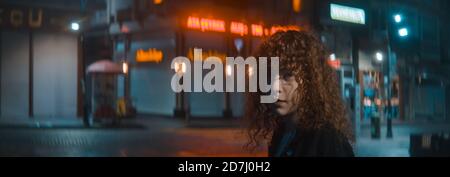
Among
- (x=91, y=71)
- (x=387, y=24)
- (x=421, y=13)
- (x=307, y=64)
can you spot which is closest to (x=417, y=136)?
(x=387, y=24)

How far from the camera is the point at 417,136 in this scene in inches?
463

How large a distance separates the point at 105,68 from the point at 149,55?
6536mm

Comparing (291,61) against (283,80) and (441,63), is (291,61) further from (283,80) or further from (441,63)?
(441,63)

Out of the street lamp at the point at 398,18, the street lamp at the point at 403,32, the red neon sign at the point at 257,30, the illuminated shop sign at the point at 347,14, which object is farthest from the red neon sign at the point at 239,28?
the street lamp at the point at 403,32

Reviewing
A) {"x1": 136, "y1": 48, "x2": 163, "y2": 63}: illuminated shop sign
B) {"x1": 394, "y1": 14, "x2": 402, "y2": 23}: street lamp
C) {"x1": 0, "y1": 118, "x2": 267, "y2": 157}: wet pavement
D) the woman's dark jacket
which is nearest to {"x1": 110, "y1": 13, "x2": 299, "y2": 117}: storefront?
{"x1": 136, "y1": 48, "x2": 163, "y2": 63}: illuminated shop sign

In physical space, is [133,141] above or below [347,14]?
below

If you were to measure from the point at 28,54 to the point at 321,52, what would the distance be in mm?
22671

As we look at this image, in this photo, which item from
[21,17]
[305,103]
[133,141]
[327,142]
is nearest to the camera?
[327,142]

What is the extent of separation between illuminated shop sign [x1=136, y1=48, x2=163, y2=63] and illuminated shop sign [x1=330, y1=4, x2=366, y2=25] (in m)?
8.56

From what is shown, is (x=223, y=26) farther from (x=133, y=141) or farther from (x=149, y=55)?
(x=133, y=141)

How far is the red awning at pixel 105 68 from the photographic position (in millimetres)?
21453

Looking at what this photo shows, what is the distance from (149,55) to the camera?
2794 centimetres

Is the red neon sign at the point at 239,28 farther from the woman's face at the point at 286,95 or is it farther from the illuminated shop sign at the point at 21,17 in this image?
the woman's face at the point at 286,95

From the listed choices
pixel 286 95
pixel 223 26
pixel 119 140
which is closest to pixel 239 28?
pixel 223 26
